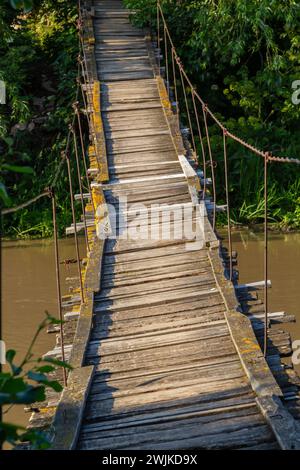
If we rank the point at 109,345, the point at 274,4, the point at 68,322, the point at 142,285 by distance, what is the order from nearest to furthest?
the point at 109,345 → the point at 68,322 → the point at 142,285 → the point at 274,4

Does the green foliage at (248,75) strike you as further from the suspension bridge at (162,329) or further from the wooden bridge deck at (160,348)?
the wooden bridge deck at (160,348)

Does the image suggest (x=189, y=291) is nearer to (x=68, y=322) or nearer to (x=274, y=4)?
(x=68, y=322)

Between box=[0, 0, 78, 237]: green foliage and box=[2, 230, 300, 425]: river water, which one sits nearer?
box=[2, 230, 300, 425]: river water

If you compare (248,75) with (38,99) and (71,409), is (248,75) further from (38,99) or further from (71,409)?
(71,409)

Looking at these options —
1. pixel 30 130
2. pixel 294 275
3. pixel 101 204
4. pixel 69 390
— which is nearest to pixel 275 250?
pixel 294 275

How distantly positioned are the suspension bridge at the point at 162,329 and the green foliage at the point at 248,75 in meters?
2.19

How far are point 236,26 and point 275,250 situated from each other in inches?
109

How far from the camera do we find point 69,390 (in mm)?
3836

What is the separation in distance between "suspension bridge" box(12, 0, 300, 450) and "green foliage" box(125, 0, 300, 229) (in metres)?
2.19

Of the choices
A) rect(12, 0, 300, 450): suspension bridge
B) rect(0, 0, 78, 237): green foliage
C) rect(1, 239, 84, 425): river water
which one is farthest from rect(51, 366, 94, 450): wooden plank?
rect(0, 0, 78, 237): green foliage

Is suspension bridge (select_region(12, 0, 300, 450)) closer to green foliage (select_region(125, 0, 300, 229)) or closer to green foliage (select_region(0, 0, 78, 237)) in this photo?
green foliage (select_region(125, 0, 300, 229))

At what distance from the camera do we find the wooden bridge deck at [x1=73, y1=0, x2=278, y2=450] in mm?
3510

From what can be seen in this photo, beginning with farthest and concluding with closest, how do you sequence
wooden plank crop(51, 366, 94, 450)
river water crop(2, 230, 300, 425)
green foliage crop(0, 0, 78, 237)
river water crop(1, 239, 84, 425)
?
1. green foliage crop(0, 0, 78, 237)
2. river water crop(2, 230, 300, 425)
3. river water crop(1, 239, 84, 425)
4. wooden plank crop(51, 366, 94, 450)

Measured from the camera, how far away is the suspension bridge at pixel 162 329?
3533 mm
